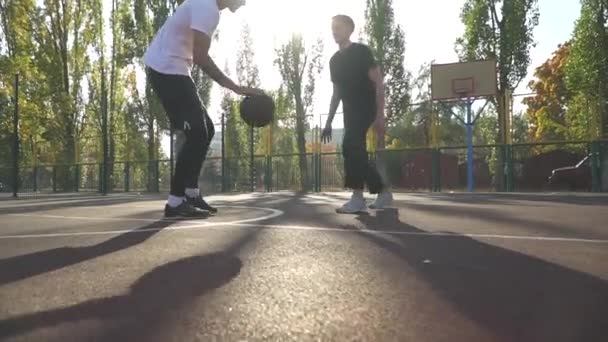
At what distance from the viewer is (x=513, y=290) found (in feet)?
6.55

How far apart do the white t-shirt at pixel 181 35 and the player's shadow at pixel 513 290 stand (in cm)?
236

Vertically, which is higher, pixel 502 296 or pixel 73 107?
pixel 73 107

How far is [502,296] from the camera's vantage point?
6.26 ft

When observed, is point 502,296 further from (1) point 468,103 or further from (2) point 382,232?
(1) point 468,103

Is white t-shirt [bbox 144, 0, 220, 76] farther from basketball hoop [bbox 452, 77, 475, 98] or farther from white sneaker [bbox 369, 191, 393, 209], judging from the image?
basketball hoop [bbox 452, 77, 475, 98]

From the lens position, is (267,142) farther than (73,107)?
No

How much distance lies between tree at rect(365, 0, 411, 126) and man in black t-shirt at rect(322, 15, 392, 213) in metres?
26.4

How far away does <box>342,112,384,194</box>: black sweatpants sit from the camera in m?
5.48

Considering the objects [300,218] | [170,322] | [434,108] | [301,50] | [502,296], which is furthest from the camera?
[301,50]

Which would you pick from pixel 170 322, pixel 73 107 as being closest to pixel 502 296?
pixel 170 322

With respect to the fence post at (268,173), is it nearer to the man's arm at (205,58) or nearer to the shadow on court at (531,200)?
the shadow on court at (531,200)

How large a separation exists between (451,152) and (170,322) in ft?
61.4

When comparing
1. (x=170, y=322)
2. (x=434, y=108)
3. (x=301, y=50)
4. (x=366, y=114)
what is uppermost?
(x=301, y=50)

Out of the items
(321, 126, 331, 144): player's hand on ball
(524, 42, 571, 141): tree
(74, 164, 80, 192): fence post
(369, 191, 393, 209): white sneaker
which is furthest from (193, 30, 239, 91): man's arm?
(74, 164, 80, 192): fence post
